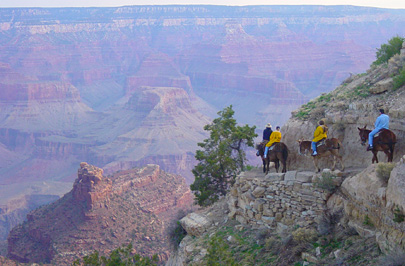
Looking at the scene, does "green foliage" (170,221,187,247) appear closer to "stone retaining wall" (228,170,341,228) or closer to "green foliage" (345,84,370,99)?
"stone retaining wall" (228,170,341,228)

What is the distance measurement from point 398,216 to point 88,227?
31.9 metres

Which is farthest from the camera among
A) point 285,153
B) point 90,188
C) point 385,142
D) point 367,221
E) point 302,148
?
point 90,188

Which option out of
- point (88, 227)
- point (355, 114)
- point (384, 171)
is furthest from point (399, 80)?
point (88, 227)

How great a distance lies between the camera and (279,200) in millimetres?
17047

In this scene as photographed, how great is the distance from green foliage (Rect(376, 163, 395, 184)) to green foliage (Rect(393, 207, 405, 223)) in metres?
1.36

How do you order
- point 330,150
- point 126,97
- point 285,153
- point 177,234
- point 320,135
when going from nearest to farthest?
1. point 330,150
2. point 320,135
3. point 285,153
4. point 177,234
5. point 126,97

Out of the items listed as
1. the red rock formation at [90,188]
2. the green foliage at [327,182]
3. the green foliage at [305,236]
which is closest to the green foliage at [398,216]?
the green foliage at [305,236]

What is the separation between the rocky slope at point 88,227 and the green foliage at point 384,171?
2360 cm

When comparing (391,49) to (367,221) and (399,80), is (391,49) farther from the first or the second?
(367,221)

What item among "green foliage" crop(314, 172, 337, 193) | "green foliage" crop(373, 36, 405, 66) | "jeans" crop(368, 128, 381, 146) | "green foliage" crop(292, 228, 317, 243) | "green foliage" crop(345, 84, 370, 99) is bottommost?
"green foliage" crop(292, 228, 317, 243)

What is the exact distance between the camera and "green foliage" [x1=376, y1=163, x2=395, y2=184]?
13188 mm

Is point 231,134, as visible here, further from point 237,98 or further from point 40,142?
point 237,98

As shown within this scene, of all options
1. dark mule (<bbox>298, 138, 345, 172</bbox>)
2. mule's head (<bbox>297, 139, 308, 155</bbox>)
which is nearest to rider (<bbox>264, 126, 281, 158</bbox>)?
mule's head (<bbox>297, 139, 308, 155</bbox>)

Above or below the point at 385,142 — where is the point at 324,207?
below
